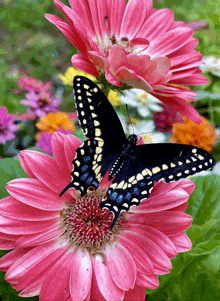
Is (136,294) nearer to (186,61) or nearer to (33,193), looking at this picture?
(33,193)

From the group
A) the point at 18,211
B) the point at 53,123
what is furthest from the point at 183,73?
the point at 53,123

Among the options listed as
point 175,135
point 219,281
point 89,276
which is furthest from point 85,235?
point 175,135

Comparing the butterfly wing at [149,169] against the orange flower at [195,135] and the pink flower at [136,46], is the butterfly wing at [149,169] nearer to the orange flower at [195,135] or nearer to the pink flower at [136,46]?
the pink flower at [136,46]

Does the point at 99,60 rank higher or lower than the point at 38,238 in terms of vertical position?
higher

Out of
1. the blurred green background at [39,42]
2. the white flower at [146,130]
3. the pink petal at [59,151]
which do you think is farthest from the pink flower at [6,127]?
the blurred green background at [39,42]

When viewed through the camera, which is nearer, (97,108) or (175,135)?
(97,108)

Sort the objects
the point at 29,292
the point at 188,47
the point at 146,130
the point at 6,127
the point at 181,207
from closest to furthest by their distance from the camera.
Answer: the point at 29,292
the point at 181,207
the point at 188,47
the point at 6,127
the point at 146,130

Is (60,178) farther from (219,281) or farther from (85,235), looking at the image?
(219,281)
